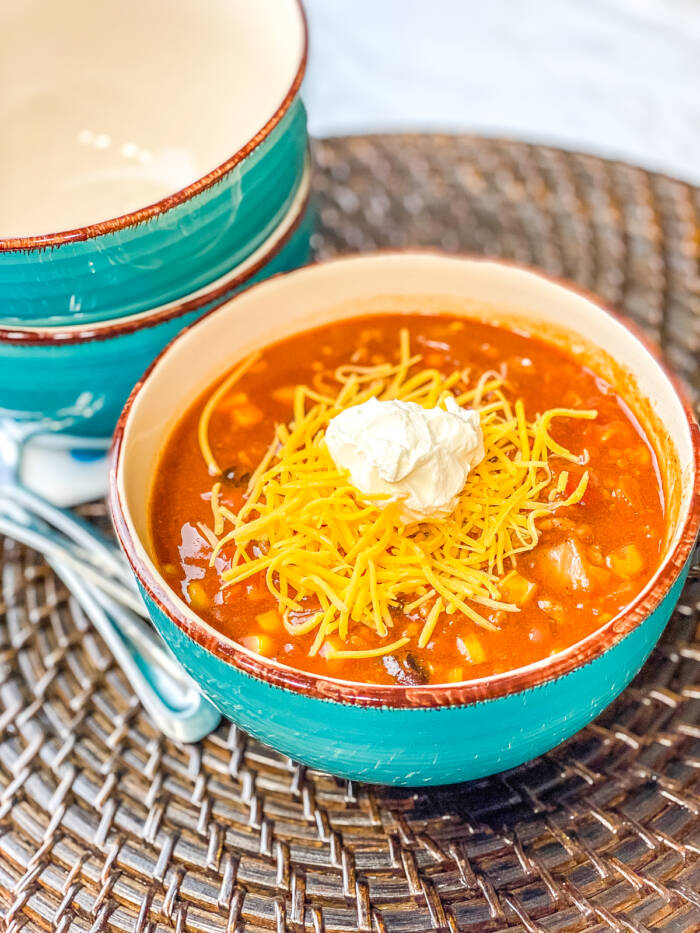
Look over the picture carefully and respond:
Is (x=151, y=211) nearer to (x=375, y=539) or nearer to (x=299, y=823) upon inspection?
(x=375, y=539)

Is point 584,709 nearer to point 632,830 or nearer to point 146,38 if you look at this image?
point 632,830

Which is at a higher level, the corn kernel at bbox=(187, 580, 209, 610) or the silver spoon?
the corn kernel at bbox=(187, 580, 209, 610)

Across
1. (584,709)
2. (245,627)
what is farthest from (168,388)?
(584,709)

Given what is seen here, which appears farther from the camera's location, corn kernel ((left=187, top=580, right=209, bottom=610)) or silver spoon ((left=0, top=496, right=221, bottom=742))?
silver spoon ((left=0, top=496, right=221, bottom=742))

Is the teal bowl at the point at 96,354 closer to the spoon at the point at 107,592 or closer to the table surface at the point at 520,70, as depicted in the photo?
the spoon at the point at 107,592

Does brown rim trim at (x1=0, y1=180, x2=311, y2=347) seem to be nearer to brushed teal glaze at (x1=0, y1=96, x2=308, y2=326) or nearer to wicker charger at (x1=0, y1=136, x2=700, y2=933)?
brushed teal glaze at (x1=0, y1=96, x2=308, y2=326)

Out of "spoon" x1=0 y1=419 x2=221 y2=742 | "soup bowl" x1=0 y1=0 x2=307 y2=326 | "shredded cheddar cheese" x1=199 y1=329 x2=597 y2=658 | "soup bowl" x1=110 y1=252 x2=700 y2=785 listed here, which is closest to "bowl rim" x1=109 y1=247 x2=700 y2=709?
"soup bowl" x1=110 y1=252 x2=700 y2=785

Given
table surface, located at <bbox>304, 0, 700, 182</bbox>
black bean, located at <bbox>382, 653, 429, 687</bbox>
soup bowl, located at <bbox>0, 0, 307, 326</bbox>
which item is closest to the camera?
black bean, located at <bbox>382, 653, 429, 687</bbox>

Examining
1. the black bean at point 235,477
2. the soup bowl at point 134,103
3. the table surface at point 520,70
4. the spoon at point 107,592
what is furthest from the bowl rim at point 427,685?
the table surface at point 520,70
